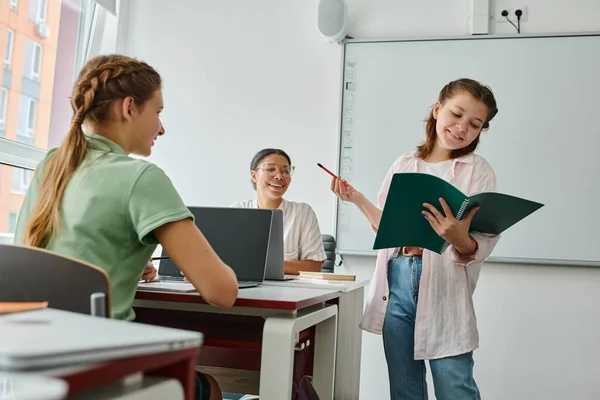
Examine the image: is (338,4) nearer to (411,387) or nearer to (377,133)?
(377,133)

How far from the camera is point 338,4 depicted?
11.0 feet

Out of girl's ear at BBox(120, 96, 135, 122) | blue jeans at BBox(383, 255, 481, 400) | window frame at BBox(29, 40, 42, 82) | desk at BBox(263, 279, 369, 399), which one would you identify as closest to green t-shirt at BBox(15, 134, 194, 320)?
girl's ear at BBox(120, 96, 135, 122)

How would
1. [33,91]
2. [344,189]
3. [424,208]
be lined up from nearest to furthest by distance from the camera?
[424,208], [344,189], [33,91]

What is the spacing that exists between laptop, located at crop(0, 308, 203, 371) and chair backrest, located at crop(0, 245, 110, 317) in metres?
0.22

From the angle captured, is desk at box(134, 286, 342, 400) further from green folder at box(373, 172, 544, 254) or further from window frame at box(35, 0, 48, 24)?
window frame at box(35, 0, 48, 24)

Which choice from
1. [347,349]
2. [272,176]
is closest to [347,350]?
[347,349]

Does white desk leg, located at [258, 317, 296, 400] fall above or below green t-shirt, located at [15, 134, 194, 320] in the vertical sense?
below

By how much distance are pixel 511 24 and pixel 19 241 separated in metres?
2.93

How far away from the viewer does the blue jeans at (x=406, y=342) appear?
5.50 feet

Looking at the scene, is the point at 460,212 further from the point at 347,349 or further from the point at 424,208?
the point at 347,349

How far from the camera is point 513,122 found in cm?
316

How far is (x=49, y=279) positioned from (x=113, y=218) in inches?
9.4

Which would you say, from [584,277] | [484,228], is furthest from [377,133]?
[484,228]

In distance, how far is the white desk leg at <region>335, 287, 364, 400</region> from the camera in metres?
2.09
